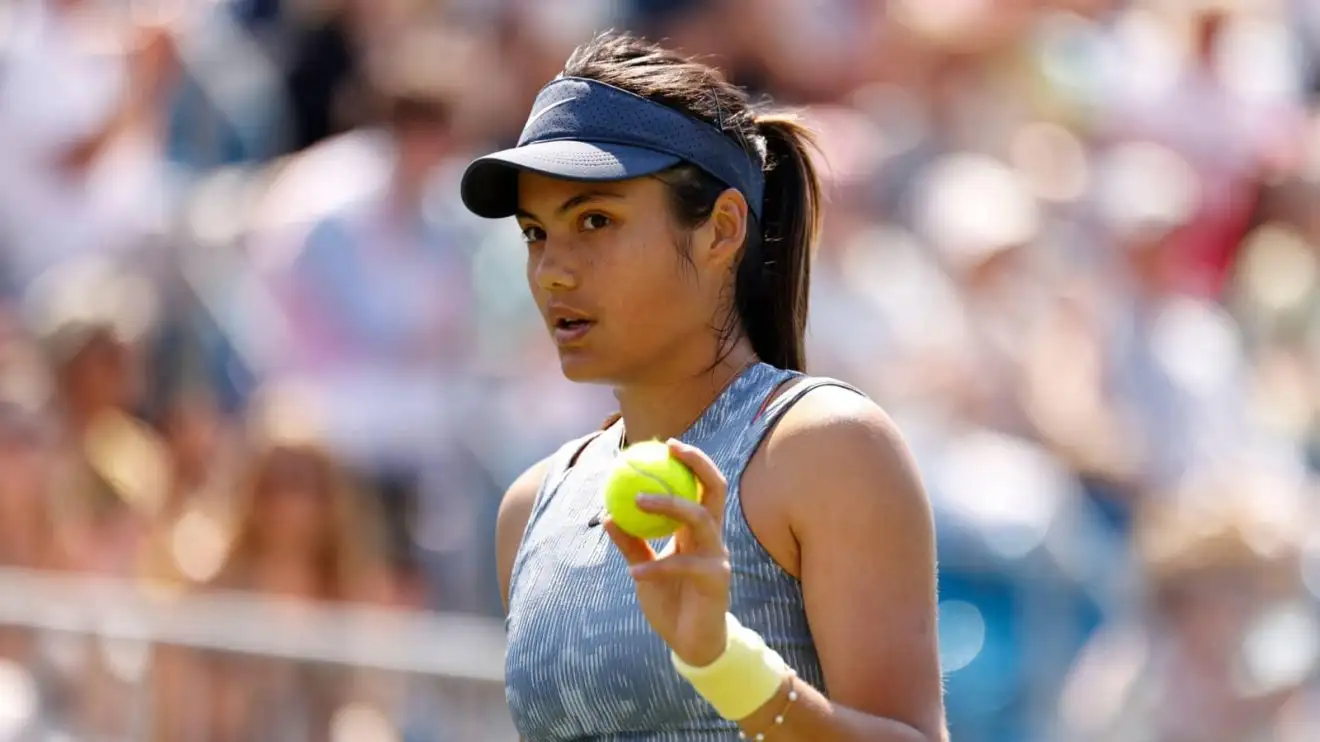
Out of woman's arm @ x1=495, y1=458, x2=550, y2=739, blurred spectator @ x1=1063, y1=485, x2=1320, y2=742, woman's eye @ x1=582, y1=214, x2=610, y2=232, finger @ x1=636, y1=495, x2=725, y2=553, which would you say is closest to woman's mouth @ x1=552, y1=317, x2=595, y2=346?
woman's eye @ x1=582, y1=214, x2=610, y2=232

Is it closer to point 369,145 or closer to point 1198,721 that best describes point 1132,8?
point 369,145

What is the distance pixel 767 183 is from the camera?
8.80 ft

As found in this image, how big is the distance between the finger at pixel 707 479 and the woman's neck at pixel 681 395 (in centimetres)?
44

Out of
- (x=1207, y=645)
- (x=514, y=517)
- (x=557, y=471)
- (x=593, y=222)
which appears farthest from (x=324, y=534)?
(x=593, y=222)

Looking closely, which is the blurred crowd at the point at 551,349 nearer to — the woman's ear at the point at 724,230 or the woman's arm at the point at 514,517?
the woman's arm at the point at 514,517

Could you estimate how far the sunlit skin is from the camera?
2.12m

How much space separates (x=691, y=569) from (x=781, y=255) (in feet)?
2.29

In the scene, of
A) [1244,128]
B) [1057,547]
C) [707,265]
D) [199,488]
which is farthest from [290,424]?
[1244,128]

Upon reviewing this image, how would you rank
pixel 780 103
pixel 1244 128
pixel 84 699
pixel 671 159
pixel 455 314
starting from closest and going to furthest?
pixel 671 159 < pixel 84 699 < pixel 455 314 < pixel 780 103 < pixel 1244 128

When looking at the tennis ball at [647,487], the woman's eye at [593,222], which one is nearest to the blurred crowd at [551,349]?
the woman's eye at [593,222]

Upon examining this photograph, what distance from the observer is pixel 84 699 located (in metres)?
5.38

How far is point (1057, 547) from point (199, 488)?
257 centimetres

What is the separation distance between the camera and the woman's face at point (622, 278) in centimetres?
248

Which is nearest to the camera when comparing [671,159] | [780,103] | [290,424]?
[671,159]
